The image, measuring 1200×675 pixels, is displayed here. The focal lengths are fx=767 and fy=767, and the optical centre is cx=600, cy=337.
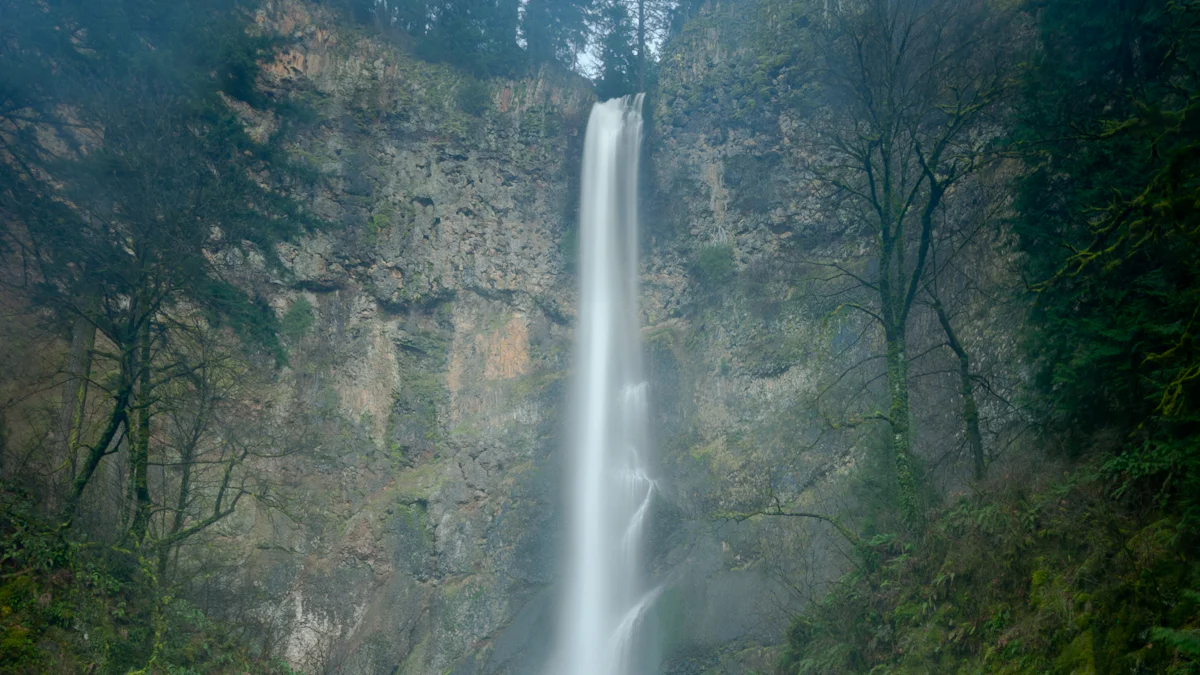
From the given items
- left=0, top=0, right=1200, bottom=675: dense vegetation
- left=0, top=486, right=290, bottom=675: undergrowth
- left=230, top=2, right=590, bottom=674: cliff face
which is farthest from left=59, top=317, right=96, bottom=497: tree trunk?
left=230, top=2, right=590, bottom=674: cliff face

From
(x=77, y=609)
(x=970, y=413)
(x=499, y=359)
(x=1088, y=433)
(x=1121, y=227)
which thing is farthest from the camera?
(x=499, y=359)

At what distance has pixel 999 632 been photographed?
8180mm

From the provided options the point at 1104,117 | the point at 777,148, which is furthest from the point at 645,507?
the point at 1104,117

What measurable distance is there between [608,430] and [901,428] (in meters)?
16.7

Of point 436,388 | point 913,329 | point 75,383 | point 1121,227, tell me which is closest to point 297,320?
point 436,388

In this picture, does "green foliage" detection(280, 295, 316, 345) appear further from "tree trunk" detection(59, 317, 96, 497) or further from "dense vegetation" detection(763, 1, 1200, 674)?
"dense vegetation" detection(763, 1, 1200, 674)

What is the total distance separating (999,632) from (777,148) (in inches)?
858

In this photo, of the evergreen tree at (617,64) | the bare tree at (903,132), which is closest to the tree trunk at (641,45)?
the evergreen tree at (617,64)

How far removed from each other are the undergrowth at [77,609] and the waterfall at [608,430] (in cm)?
1265

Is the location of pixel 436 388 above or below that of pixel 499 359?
below

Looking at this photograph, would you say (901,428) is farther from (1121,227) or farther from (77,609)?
(77,609)

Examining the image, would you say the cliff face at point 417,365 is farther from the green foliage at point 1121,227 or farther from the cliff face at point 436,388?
the green foliage at point 1121,227

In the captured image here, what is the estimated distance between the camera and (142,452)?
13.1 metres

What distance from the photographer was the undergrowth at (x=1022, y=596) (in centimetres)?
632
